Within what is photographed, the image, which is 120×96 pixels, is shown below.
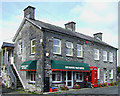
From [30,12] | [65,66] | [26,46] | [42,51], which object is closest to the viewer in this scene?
[42,51]

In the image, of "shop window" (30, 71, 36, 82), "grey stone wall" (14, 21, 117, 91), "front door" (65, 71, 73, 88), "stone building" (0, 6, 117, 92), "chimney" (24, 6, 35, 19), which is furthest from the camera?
"chimney" (24, 6, 35, 19)

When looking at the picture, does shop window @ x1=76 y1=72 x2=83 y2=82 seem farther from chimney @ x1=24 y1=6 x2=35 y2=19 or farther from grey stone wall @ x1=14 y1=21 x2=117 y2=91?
chimney @ x1=24 y1=6 x2=35 y2=19

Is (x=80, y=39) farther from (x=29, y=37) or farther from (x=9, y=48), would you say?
(x=9, y=48)

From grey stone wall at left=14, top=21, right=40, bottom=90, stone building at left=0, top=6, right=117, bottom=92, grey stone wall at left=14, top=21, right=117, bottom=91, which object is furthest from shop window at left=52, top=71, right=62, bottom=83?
grey stone wall at left=14, top=21, right=40, bottom=90

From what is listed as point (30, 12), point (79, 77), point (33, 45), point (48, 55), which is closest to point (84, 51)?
point (79, 77)

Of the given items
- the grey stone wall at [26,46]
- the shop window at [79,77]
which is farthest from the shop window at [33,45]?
the shop window at [79,77]

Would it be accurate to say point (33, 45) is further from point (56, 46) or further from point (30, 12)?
point (30, 12)

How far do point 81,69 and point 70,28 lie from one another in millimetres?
7539

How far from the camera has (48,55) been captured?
1467 cm

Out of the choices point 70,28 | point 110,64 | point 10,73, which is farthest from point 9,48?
point 110,64

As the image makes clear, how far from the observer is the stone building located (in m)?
14.5

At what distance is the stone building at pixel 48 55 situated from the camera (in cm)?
1449

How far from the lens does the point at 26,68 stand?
14.6 m

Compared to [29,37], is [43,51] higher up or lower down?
lower down
